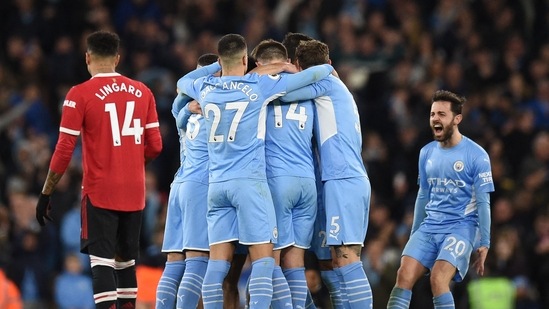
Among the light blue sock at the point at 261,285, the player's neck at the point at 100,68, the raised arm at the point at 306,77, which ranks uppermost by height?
the player's neck at the point at 100,68

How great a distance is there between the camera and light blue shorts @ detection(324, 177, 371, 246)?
462 inches

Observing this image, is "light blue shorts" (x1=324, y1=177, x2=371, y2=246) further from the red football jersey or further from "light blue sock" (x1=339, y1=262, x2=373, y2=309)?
the red football jersey

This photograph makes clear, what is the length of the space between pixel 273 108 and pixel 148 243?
798cm

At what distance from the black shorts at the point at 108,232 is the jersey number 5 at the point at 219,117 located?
1.13 meters

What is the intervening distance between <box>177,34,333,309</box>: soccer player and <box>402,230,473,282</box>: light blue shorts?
2.18 m

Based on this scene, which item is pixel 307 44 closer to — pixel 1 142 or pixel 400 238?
pixel 400 238

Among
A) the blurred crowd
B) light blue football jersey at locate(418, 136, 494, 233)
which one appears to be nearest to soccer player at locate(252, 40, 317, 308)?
light blue football jersey at locate(418, 136, 494, 233)

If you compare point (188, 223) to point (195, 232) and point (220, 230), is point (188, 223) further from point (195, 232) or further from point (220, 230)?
point (220, 230)

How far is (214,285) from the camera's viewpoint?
37.0ft

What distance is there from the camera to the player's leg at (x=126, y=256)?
1181cm

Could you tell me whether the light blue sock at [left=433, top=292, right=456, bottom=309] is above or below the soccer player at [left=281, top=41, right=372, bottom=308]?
below

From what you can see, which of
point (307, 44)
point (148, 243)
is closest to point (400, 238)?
point (148, 243)

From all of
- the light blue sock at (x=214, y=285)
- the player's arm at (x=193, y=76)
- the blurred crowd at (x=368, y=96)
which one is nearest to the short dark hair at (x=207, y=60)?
the player's arm at (x=193, y=76)

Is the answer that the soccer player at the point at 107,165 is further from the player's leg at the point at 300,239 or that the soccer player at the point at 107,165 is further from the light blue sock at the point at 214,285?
the player's leg at the point at 300,239
